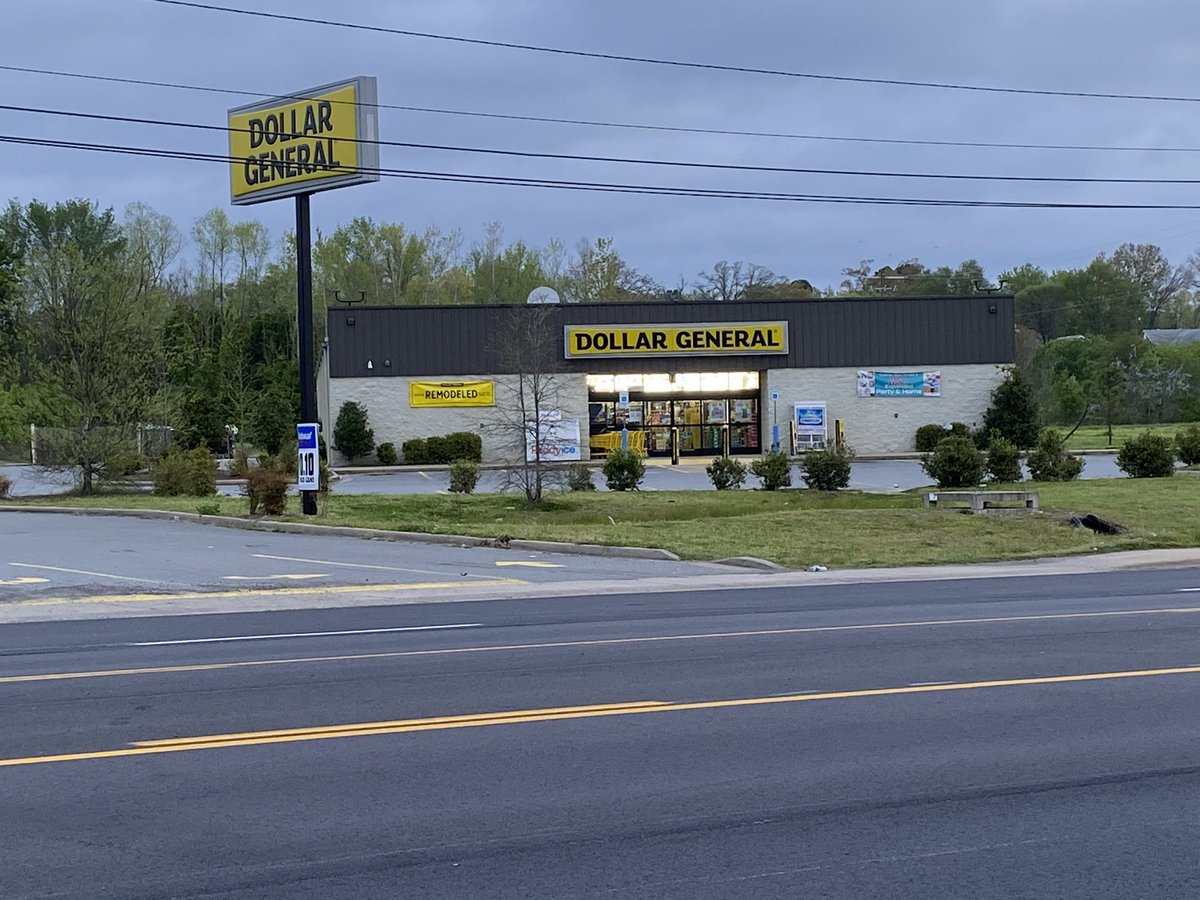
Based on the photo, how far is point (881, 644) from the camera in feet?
39.2

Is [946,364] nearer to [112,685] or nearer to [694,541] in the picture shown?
[694,541]

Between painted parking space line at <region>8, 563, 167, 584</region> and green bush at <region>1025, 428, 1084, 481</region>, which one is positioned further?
green bush at <region>1025, 428, 1084, 481</region>

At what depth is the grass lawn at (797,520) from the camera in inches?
867

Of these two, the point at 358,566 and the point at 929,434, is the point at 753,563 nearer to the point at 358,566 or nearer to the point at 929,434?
the point at 358,566

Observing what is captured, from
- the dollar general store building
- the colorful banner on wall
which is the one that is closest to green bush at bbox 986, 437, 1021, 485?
the dollar general store building

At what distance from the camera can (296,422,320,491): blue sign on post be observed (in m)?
26.3

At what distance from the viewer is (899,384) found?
53.9 m

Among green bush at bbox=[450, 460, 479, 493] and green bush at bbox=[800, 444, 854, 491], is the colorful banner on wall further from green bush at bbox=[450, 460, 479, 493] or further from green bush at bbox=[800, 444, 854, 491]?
green bush at bbox=[450, 460, 479, 493]

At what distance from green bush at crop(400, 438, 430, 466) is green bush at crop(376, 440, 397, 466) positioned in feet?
1.59

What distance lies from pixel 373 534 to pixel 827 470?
13.8 meters

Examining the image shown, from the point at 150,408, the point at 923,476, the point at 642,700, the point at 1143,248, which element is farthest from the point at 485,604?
the point at 1143,248

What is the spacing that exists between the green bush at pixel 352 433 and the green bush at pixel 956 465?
82.1 feet

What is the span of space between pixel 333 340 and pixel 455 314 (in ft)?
16.0

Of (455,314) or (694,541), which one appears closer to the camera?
(694,541)
